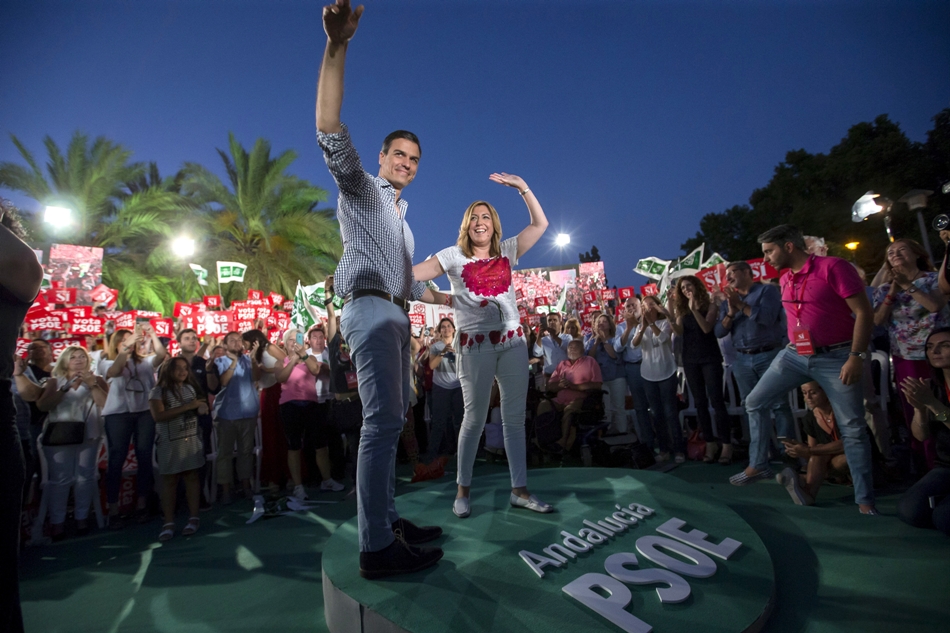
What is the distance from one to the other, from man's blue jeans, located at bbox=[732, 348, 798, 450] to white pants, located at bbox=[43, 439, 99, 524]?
6.50 m

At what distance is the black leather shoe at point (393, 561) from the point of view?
228 centimetres

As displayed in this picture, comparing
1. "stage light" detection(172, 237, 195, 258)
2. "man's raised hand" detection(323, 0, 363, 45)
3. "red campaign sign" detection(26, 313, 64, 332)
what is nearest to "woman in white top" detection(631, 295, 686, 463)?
"man's raised hand" detection(323, 0, 363, 45)

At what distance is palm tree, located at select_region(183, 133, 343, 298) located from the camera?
59.7 feet

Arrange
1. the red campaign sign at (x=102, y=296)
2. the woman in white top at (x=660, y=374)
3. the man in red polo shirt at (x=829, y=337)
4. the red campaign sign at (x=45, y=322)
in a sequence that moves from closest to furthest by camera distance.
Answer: the man in red polo shirt at (x=829, y=337)
the woman in white top at (x=660, y=374)
the red campaign sign at (x=45, y=322)
the red campaign sign at (x=102, y=296)

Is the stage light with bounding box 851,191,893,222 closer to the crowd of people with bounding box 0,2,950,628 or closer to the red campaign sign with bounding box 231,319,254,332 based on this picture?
the crowd of people with bounding box 0,2,950,628

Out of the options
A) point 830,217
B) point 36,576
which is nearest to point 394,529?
point 36,576

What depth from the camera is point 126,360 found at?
5035 millimetres

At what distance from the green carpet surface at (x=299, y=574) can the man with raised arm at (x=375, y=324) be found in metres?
0.60

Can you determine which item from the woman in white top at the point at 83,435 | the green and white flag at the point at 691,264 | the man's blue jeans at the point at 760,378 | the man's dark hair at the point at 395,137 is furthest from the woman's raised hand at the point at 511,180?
the green and white flag at the point at 691,264

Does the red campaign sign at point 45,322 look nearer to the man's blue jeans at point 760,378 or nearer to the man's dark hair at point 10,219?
the man's dark hair at point 10,219

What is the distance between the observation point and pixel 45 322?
803cm

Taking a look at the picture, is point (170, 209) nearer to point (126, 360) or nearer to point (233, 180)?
point (233, 180)

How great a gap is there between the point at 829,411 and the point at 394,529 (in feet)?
12.2

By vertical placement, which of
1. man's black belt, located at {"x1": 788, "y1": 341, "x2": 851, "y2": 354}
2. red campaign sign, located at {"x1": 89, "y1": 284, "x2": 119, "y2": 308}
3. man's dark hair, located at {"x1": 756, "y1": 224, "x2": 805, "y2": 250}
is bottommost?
man's black belt, located at {"x1": 788, "y1": 341, "x2": 851, "y2": 354}
